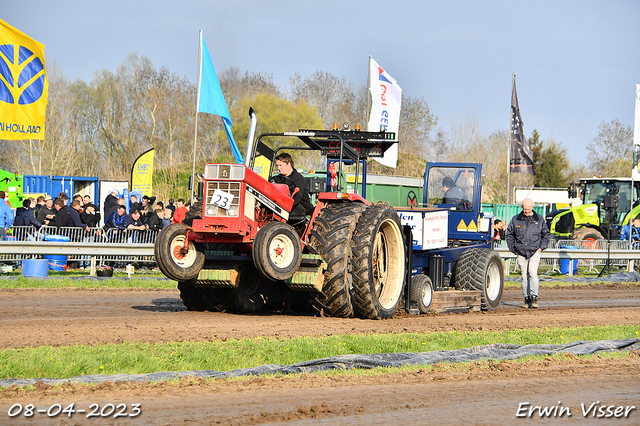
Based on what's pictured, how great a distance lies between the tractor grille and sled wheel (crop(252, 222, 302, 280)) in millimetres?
495

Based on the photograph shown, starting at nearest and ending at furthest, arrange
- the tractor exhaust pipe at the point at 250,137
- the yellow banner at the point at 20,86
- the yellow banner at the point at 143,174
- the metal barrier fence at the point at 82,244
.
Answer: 1. the tractor exhaust pipe at the point at 250,137
2. the yellow banner at the point at 20,86
3. the metal barrier fence at the point at 82,244
4. the yellow banner at the point at 143,174

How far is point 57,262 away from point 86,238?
92cm

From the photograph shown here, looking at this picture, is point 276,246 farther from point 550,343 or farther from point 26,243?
point 26,243

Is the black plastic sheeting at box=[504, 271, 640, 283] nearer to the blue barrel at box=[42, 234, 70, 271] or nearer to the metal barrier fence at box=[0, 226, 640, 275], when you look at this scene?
the metal barrier fence at box=[0, 226, 640, 275]

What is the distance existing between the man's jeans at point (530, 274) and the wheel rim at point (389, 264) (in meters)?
3.65

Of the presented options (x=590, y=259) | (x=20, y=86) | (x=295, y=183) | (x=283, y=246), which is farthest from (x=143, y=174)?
(x=283, y=246)

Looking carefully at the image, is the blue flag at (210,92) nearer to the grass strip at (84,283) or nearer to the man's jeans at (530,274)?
the grass strip at (84,283)

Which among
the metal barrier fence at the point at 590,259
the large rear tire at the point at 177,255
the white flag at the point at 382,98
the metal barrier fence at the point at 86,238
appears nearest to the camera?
the large rear tire at the point at 177,255

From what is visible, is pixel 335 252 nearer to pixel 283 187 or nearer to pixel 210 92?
pixel 283 187

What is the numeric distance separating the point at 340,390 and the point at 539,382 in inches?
69.7

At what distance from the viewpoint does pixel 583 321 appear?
34.2ft

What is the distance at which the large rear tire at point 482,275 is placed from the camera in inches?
487

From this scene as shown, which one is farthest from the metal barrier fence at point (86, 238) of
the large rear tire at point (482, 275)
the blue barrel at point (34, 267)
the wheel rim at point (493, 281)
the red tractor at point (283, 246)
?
the wheel rim at point (493, 281)

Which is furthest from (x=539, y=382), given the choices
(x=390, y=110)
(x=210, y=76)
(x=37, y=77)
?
(x=390, y=110)
